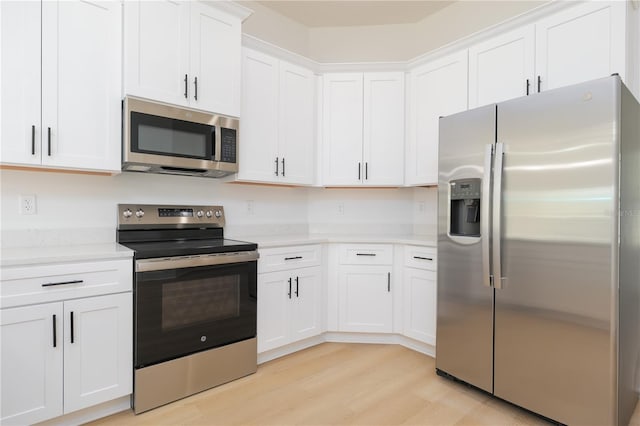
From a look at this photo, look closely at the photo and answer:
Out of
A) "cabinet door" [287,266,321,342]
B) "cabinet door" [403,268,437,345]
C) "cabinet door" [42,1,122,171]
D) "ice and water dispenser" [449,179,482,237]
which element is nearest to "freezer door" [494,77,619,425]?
"ice and water dispenser" [449,179,482,237]

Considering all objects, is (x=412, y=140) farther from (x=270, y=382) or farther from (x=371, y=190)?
(x=270, y=382)

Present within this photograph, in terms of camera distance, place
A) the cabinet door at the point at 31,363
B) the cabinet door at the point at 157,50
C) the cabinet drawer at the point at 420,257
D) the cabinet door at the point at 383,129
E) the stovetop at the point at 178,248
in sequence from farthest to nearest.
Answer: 1. the cabinet door at the point at 383,129
2. the cabinet drawer at the point at 420,257
3. the cabinet door at the point at 157,50
4. the stovetop at the point at 178,248
5. the cabinet door at the point at 31,363

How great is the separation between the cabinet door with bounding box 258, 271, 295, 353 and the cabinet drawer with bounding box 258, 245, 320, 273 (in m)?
0.05

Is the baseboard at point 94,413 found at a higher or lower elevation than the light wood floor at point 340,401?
higher

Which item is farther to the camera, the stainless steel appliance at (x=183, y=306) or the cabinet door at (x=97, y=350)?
the stainless steel appliance at (x=183, y=306)

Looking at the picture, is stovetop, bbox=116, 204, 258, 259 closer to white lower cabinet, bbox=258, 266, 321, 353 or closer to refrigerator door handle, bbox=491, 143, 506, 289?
white lower cabinet, bbox=258, 266, 321, 353

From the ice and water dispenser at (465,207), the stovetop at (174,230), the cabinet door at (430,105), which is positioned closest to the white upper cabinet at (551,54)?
the cabinet door at (430,105)

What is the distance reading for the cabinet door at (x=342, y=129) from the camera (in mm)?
3354

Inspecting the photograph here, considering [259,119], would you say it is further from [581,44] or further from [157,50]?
[581,44]

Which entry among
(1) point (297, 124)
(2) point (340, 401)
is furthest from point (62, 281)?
(1) point (297, 124)

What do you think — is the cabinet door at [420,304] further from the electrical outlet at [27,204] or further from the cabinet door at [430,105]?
the electrical outlet at [27,204]

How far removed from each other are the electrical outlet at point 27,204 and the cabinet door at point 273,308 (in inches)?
57.1

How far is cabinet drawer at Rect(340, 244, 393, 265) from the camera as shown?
3.10 meters

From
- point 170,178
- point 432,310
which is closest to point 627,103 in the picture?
point 432,310
